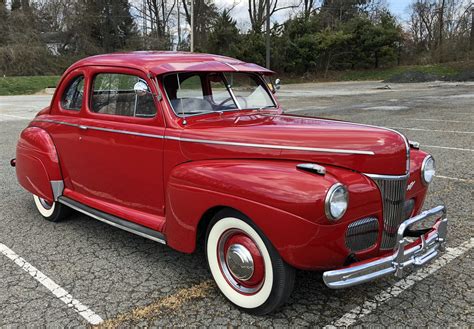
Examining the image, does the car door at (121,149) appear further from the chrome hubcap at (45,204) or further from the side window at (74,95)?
the chrome hubcap at (45,204)

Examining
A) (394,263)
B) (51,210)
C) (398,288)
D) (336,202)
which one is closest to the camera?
(336,202)

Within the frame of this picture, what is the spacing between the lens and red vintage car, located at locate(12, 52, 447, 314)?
2477mm

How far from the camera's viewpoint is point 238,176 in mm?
2660

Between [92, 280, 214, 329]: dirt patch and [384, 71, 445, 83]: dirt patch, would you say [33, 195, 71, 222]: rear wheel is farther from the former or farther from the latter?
[384, 71, 445, 83]: dirt patch

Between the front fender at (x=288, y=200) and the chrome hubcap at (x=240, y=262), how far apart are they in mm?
270

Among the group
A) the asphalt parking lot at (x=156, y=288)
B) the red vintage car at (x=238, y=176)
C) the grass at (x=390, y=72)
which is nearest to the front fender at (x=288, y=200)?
the red vintage car at (x=238, y=176)

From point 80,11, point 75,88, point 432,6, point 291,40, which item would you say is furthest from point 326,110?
point 432,6

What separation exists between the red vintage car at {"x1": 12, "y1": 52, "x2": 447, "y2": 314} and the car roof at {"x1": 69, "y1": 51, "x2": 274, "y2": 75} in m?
0.01

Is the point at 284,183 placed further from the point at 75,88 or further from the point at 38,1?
the point at 38,1

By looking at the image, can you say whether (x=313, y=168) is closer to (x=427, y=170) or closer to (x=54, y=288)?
(x=427, y=170)

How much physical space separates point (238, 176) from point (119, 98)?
1.62 metres

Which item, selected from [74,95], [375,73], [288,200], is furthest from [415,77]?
[288,200]

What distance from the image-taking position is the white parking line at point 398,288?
2721 mm

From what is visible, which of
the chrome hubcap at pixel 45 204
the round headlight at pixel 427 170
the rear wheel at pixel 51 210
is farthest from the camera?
the chrome hubcap at pixel 45 204
